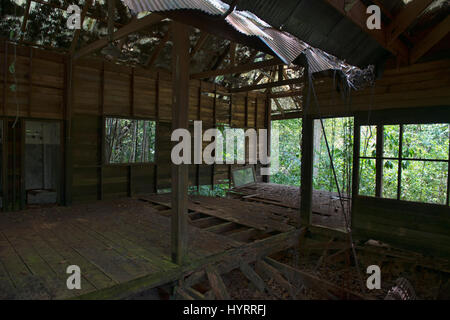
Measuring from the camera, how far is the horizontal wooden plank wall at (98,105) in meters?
6.18

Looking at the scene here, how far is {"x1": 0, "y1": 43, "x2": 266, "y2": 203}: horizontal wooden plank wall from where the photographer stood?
6.18 m

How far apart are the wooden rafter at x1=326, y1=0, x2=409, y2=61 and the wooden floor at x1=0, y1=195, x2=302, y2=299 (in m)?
3.28

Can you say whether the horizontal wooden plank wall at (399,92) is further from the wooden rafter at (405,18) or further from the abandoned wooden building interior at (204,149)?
the wooden rafter at (405,18)

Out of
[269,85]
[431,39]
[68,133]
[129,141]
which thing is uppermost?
[269,85]

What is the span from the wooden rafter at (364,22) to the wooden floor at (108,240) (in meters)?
3.28

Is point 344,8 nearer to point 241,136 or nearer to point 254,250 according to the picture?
point 254,250

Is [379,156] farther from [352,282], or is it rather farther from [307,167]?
[352,282]

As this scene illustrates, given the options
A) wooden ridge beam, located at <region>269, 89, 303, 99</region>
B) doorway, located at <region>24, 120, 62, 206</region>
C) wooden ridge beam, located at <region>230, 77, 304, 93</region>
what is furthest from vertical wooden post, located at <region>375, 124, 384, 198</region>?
doorway, located at <region>24, 120, 62, 206</region>

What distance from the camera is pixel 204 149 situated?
31.6 feet

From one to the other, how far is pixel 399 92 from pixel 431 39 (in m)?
0.86

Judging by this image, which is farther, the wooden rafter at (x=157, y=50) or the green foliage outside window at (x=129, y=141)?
the wooden rafter at (x=157, y=50)

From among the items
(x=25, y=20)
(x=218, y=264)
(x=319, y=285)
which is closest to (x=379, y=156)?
(x=319, y=285)

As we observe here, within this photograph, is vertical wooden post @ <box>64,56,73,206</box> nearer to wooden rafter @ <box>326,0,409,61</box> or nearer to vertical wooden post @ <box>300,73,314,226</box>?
vertical wooden post @ <box>300,73,314,226</box>

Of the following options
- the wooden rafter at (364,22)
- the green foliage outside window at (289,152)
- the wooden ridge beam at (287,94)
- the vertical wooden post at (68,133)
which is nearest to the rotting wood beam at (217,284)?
the wooden rafter at (364,22)
